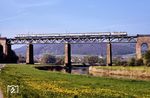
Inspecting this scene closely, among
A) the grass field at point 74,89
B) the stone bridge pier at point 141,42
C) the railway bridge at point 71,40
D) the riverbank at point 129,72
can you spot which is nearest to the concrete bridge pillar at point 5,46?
the railway bridge at point 71,40

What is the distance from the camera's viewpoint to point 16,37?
522 feet

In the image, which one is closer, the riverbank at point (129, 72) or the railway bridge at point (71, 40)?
the riverbank at point (129, 72)

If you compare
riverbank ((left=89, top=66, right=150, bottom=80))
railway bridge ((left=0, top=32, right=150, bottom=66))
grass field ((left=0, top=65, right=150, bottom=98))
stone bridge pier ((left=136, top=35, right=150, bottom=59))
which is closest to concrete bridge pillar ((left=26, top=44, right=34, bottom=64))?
railway bridge ((left=0, top=32, right=150, bottom=66))

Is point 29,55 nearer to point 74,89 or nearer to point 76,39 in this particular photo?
point 76,39

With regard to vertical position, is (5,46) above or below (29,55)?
above

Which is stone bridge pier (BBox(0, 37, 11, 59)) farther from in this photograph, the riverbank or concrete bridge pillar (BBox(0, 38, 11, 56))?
the riverbank

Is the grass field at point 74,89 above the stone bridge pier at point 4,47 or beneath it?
beneath

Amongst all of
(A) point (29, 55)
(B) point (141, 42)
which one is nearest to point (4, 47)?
(A) point (29, 55)

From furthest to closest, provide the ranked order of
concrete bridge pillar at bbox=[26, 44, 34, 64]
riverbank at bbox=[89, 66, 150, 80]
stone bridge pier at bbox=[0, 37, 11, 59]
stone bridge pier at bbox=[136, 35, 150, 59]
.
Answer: stone bridge pier at bbox=[0, 37, 11, 59] < concrete bridge pillar at bbox=[26, 44, 34, 64] < stone bridge pier at bbox=[136, 35, 150, 59] < riverbank at bbox=[89, 66, 150, 80]

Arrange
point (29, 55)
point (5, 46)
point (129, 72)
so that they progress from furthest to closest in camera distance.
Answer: point (5, 46)
point (29, 55)
point (129, 72)

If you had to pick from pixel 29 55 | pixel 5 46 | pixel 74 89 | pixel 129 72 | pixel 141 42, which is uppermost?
pixel 141 42

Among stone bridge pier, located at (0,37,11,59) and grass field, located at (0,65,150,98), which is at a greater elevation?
stone bridge pier, located at (0,37,11,59)

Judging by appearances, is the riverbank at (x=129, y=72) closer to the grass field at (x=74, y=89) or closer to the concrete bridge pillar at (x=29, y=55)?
the grass field at (x=74, y=89)

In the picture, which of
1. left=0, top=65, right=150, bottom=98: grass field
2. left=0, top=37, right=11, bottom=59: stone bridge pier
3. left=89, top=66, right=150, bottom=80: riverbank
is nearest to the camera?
left=0, top=65, right=150, bottom=98: grass field
